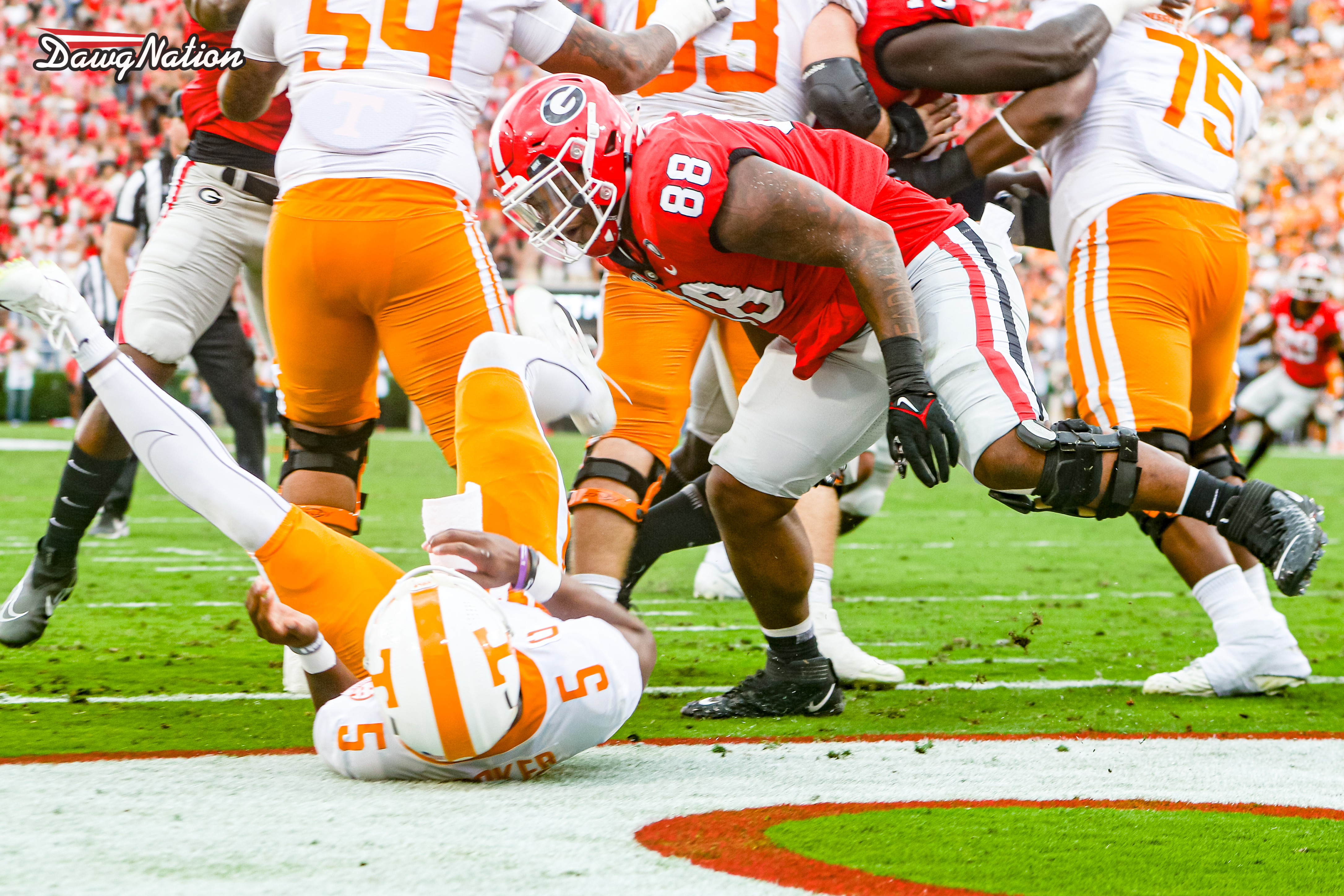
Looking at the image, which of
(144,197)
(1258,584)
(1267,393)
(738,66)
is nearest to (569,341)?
(738,66)

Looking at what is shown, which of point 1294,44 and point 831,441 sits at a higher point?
point 1294,44

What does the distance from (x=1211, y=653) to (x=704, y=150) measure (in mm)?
2009

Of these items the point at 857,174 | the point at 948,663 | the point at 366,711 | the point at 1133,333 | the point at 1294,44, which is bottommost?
the point at 948,663

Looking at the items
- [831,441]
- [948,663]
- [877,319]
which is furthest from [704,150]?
[948,663]

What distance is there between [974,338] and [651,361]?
957 mm

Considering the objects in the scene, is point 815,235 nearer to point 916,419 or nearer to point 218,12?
point 916,419

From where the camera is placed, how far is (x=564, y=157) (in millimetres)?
2668

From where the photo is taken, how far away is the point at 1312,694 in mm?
3572

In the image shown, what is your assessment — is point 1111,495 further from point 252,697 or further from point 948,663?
point 252,697

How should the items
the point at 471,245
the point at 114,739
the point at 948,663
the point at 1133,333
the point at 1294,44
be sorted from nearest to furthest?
the point at 114,739
the point at 471,245
the point at 1133,333
the point at 948,663
the point at 1294,44

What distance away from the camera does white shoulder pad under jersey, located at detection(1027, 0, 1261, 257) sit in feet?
12.3

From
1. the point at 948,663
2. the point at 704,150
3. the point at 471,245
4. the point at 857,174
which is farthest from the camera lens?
the point at 948,663

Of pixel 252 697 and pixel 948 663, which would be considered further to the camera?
pixel 948 663

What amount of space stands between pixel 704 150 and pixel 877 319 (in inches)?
18.3
